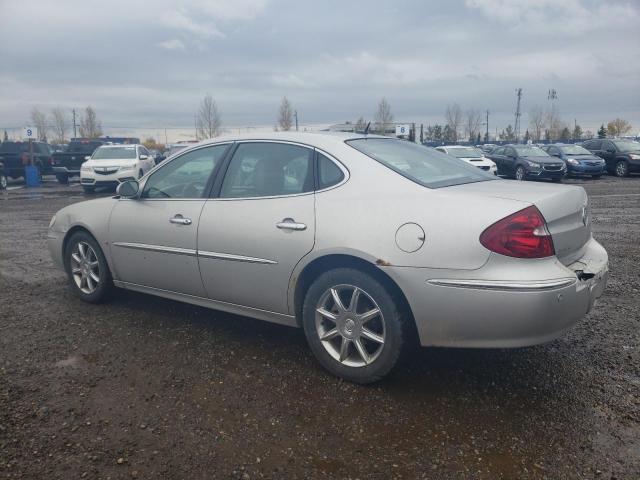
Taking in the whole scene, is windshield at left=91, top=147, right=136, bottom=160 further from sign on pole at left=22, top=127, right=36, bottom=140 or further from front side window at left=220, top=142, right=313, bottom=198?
front side window at left=220, top=142, right=313, bottom=198

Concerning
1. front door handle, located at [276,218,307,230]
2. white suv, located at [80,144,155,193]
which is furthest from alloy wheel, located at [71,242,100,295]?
white suv, located at [80,144,155,193]

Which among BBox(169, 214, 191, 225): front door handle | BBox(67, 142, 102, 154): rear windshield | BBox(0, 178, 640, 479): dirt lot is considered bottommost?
BBox(0, 178, 640, 479): dirt lot

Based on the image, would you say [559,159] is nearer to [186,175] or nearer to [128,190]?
[186,175]

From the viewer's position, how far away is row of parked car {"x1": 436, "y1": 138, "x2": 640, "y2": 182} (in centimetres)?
2108

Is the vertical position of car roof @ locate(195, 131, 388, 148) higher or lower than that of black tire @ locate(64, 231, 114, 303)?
higher

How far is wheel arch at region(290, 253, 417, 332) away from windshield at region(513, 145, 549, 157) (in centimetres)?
2076

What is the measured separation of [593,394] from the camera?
319 centimetres

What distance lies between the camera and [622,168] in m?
24.0

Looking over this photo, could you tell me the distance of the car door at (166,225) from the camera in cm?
411

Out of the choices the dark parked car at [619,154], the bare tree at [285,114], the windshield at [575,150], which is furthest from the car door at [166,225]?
the bare tree at [285,114]

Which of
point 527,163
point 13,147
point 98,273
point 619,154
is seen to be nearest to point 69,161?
point 13,147

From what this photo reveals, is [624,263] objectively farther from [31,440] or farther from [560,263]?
[31,440]

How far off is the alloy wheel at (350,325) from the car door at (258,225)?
32cm

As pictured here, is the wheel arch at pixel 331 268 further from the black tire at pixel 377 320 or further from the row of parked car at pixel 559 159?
the row of parked car at pixel 559 159
